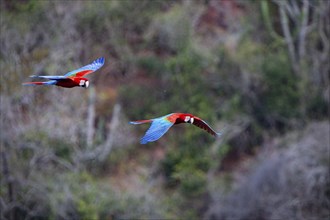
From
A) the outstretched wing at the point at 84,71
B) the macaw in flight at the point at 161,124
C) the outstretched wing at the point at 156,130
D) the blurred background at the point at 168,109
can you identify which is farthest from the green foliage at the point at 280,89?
the outstretched wing at the point at 156,130

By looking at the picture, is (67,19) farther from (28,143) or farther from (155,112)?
(28,143)

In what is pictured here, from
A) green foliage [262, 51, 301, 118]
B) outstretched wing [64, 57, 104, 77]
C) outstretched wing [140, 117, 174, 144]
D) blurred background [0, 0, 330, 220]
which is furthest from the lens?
green foliage [262, 51, 301, 118]

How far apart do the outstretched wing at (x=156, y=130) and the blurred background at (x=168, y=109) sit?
362 inches

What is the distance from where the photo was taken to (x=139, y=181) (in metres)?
20.6

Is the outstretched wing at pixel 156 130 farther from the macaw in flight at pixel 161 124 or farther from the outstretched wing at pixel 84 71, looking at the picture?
the outstretched wing at pixel 84 71

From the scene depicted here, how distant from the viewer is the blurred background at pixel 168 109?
19.0 metres

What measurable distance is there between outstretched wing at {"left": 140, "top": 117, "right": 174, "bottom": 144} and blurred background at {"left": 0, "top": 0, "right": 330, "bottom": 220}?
9203 millimetres

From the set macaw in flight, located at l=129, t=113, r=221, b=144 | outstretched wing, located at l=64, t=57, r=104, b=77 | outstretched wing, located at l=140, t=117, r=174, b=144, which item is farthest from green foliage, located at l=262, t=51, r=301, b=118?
outstretched wing, located at l=140, t=117, r=174, b=144

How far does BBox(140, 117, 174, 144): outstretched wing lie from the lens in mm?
8797

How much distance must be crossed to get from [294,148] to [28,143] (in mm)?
4945

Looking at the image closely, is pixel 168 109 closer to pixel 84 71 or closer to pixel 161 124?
pixel 84 71

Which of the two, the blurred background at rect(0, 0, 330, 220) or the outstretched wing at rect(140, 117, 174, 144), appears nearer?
the outstretched wing at rect(140, 117, 174, 144)

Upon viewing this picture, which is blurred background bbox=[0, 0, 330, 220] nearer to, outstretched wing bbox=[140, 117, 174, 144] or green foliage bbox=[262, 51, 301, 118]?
green foliage bbox=[262, 51, 301, 118]

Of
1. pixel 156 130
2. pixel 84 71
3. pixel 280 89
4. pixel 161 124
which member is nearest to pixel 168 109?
pixel 280 89
